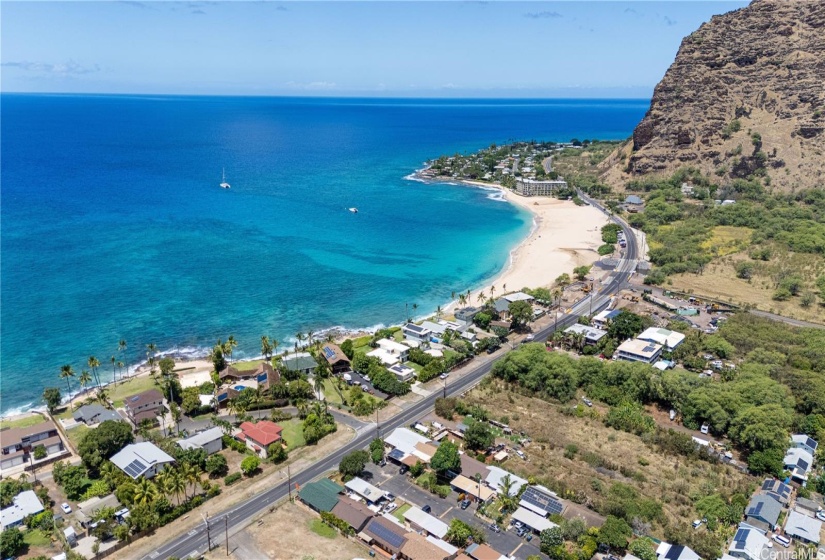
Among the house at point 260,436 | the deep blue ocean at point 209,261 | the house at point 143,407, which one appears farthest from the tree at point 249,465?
the deep blue ocean at point 209,261

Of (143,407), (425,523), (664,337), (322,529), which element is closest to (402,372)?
(425,523)

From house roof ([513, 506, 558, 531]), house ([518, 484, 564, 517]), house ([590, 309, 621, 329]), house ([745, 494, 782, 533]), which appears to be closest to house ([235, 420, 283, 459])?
house roof ([513, 506, 558, 531])

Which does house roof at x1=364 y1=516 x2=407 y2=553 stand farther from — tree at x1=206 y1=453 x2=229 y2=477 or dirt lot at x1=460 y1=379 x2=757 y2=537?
tree at x1=206 y1=453 x2=229 y2=477

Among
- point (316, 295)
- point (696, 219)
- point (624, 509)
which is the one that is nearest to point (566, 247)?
point (696, 219)

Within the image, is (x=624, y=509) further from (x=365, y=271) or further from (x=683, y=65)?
(x=683, y=65)

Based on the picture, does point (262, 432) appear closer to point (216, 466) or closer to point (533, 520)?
point (216, 466)

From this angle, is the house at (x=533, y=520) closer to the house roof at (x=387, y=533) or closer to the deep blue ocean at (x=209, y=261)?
the house roof at (x=387, y=533)
